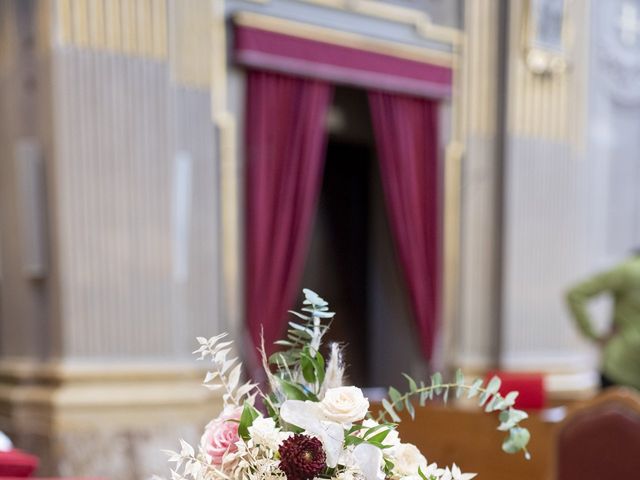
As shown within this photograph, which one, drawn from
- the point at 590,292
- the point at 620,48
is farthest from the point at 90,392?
the point at 620,48

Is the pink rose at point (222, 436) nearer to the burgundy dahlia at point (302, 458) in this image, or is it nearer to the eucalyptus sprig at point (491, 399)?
the burgundy dahlia at point (302, 458)

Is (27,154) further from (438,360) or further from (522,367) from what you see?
(522,367)

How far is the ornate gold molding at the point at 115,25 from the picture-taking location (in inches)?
133

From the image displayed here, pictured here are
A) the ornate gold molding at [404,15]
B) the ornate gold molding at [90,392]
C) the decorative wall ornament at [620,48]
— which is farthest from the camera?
the decorative wall ornament at [620,48]

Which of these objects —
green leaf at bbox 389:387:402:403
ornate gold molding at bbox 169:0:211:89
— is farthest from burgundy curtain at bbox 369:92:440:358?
green leaf at bbox 389:387:402:403

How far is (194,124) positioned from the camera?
3.80m

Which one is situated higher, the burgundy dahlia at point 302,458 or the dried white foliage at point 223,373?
the dried white foliage at point 223,373

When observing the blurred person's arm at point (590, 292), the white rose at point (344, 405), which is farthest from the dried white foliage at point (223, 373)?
the blurred person's arm at point (590, 292)

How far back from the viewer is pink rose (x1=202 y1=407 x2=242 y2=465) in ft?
2.55

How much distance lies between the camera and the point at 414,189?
461cm

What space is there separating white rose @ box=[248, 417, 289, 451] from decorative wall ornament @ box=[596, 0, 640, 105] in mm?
5741

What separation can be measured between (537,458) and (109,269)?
238cm

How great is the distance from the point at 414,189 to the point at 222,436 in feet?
13.0

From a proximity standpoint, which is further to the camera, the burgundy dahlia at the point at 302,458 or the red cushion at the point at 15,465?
the red cushion at the point at 15,465
